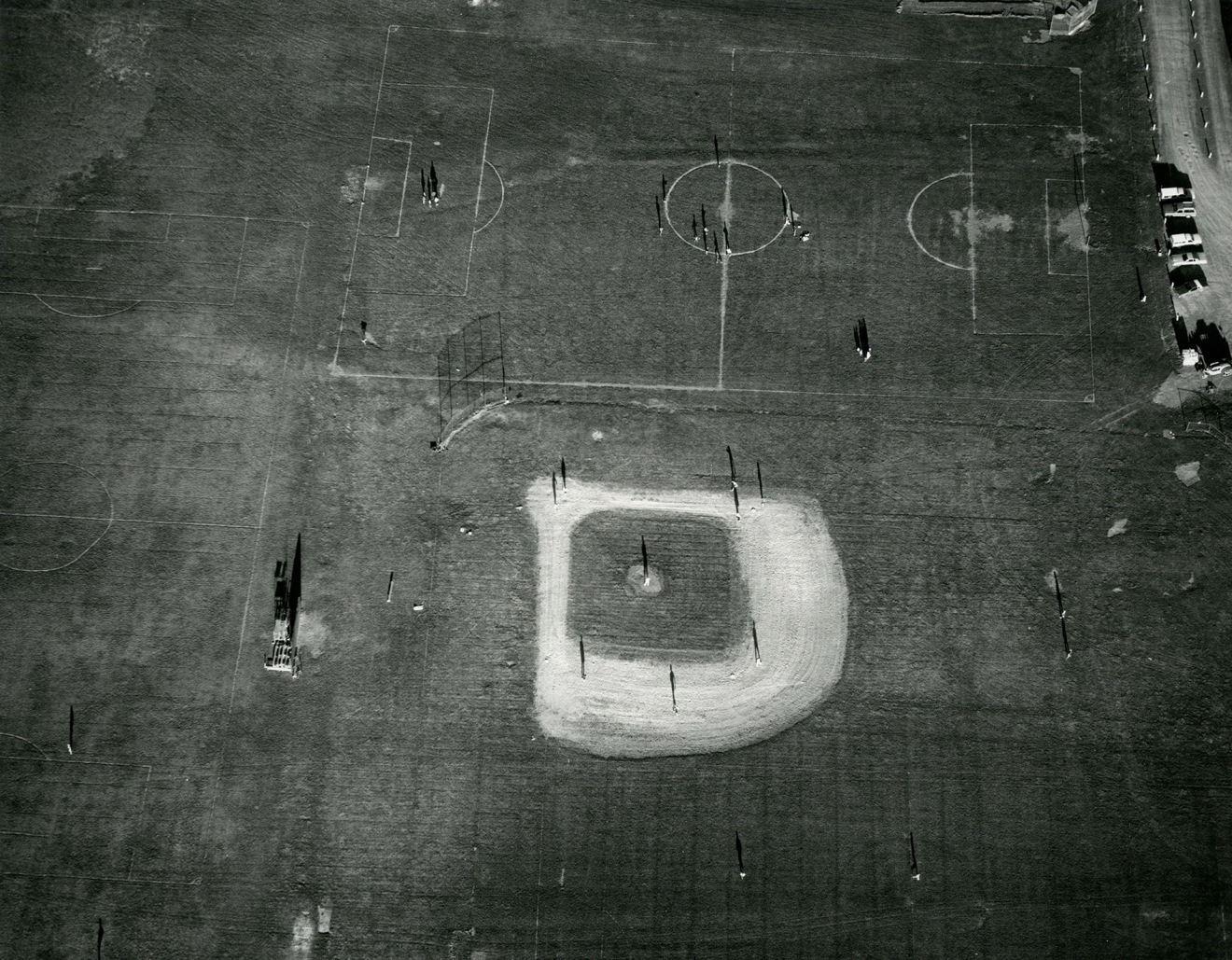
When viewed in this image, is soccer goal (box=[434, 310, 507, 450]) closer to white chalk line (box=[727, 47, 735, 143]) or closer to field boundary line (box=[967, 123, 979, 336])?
white chalk line (box=[727, 47, 735, 143])

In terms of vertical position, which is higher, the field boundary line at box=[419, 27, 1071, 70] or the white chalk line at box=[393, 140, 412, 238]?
the field boundary line at box=[419, 27, 1071, 70]

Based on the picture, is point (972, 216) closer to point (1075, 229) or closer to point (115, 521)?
point (1075, 229)

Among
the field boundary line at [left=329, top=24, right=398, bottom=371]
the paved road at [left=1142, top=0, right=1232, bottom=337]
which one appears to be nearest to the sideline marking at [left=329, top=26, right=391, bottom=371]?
the field boundary line at [left=329, top=24, right=398, bottom=371]

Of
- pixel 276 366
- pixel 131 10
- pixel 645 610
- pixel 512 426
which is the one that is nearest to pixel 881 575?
pixel 645 610

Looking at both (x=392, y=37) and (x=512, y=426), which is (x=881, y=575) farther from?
(x=392, y=37)

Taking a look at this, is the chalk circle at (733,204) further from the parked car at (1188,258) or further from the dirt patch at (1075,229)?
the parked car at (1188,258)

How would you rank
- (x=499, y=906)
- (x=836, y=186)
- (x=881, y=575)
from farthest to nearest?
(x=836, y=186) → (x=881, y=575) → (x=499, y=906)

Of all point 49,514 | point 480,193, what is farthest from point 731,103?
point 49,514
